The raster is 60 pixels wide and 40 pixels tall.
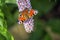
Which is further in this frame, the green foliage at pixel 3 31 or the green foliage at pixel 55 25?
the green foliage at pixel 55 25

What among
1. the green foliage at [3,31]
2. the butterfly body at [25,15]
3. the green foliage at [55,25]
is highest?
the butterfly body at [25,15]

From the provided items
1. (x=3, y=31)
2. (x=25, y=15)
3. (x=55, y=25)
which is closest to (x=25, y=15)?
(x=25, y=15)

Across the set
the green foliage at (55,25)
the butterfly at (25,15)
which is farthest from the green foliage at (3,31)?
the green foliage at (55,25)

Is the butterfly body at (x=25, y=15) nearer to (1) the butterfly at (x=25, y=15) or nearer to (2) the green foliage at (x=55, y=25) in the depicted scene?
(1) the butterfly at (x=25, y=15)

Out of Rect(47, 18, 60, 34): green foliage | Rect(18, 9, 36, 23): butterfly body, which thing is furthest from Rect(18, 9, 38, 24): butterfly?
Rect(47, 18, 60, 34): green foliage

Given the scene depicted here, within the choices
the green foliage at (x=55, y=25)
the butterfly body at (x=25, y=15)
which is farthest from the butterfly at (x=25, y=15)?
the green foliage at (x=55, y=25)

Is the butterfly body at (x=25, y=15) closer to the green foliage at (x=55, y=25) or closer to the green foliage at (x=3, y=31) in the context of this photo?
the green foliage at (x=3, y=31)

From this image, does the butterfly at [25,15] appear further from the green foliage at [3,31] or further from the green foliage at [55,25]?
the green foliage at [55,25]

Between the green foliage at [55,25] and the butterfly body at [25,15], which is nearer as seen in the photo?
the butterfly body at [25,15]

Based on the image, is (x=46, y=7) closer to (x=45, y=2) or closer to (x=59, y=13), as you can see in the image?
(x=45, y=2)

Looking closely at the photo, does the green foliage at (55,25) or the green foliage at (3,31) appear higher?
the green foliage at (3,31)

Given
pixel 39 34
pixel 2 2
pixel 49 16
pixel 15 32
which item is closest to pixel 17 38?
pixel 15 32
